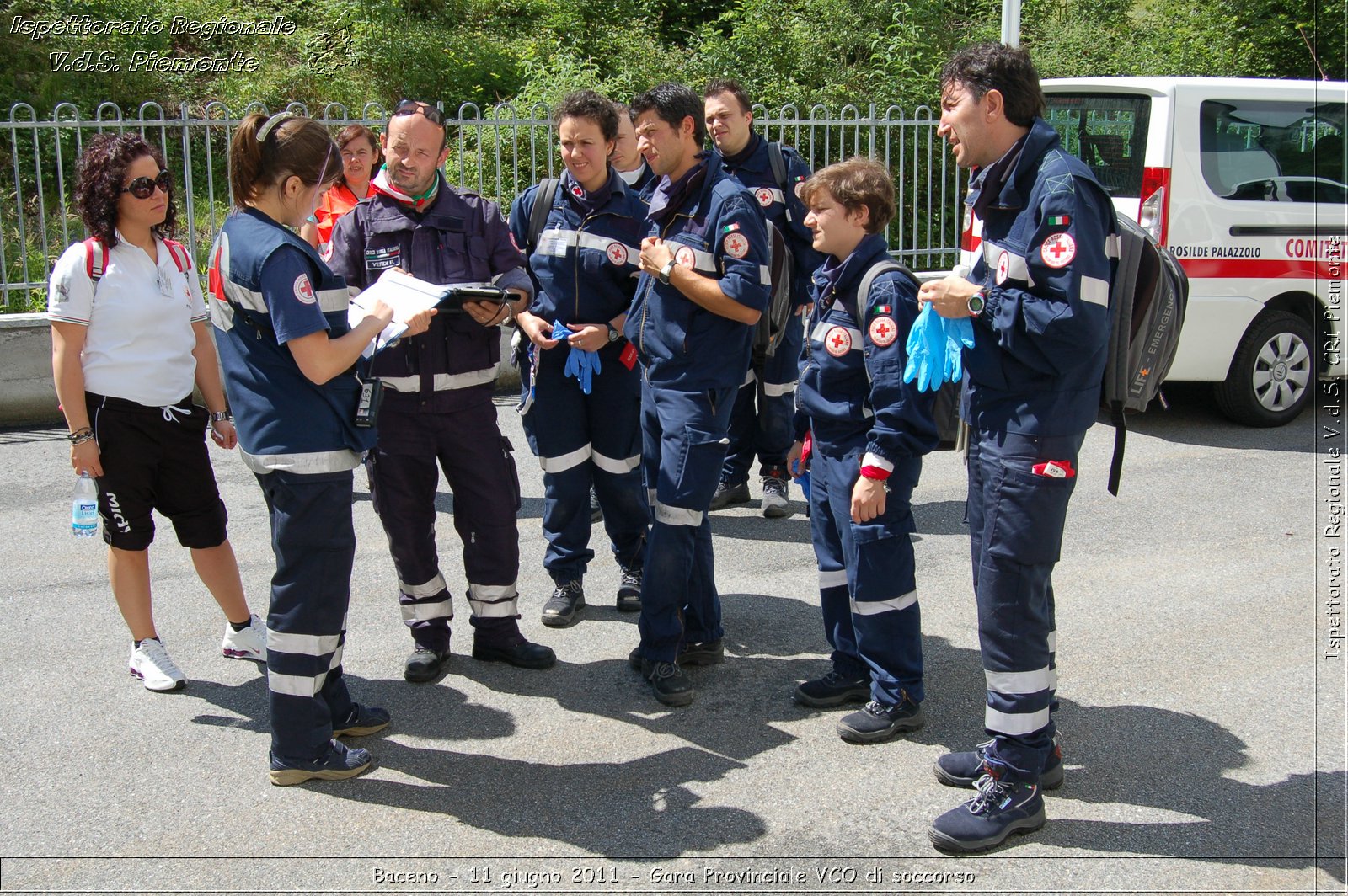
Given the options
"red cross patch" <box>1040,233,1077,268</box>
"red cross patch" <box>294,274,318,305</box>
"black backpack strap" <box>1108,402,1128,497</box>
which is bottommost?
"black backpack strap" <box>1108,402,1128,497</box>

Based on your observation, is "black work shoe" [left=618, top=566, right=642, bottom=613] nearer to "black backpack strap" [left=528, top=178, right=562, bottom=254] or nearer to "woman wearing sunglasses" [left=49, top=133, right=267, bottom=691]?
"black backpack strap" [left=528, top=178, right=562, bottom=254]

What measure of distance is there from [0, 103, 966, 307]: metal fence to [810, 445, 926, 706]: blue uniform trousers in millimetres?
5677

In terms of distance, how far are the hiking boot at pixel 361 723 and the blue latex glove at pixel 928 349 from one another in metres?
2.13

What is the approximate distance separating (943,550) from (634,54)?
10501mm

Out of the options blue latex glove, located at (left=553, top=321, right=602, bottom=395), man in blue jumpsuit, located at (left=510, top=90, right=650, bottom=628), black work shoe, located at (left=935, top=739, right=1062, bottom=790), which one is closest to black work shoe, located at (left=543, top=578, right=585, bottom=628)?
man in blue jumpsuit, located at (left=510, top=90, right=650, bottom=628)

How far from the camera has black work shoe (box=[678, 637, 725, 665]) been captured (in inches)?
182

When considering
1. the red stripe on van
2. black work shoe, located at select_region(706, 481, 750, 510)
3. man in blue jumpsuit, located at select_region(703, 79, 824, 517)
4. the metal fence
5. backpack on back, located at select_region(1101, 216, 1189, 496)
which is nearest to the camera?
backpack on back, located at select_region(1101, 216, 1189, 496)

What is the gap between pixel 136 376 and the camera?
4227mm

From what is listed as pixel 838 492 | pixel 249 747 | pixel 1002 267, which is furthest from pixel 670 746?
pixel 1002 267

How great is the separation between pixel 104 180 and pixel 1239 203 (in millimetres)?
6598

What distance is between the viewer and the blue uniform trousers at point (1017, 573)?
3.30m

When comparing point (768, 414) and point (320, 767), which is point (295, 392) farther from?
point (768, 414)

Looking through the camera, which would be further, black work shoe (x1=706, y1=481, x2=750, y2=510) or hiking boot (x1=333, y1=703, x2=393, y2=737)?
black work shoe (x1=706, y1=481, x2=750, y2=510)

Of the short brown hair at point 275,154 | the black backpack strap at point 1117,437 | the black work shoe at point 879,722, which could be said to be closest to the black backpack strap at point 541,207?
the short brown hair at point 275,154
